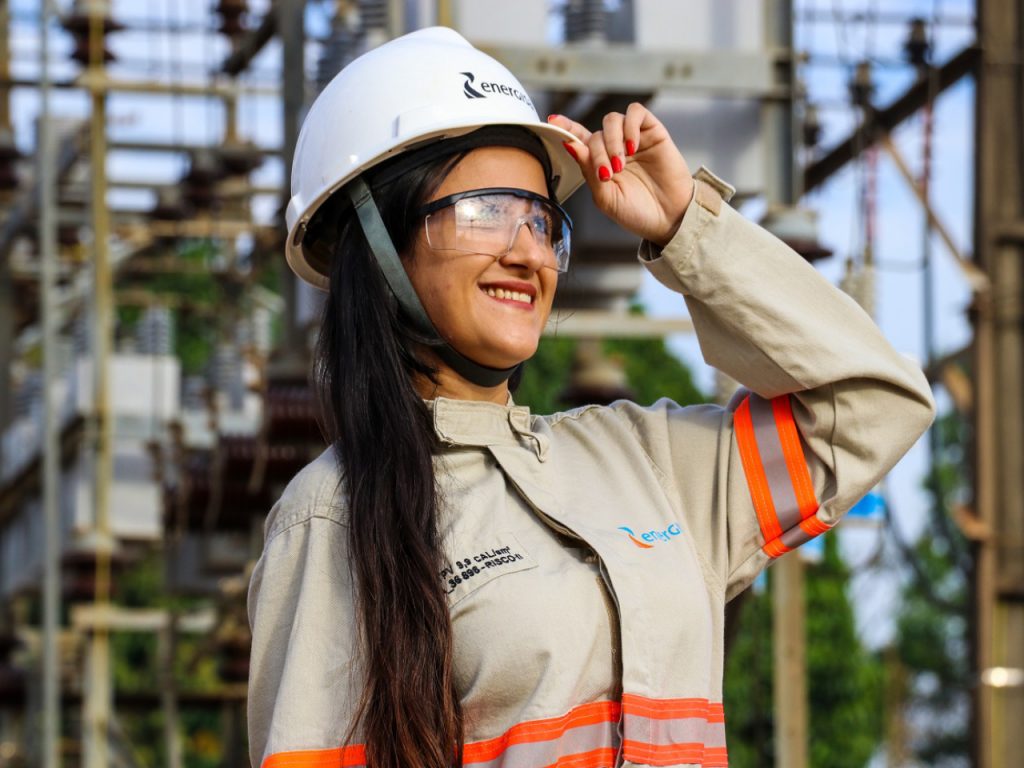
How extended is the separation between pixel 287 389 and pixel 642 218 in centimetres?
604

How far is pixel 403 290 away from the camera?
12.0 feet

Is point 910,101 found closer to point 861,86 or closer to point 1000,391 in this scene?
point 861,86

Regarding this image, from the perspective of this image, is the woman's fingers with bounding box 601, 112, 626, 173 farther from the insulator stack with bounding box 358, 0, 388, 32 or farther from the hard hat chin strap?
the insulator stack with bounding box 358, 0, 388, 32

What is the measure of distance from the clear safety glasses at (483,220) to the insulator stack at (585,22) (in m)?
4.81

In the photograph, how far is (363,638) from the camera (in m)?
3.42

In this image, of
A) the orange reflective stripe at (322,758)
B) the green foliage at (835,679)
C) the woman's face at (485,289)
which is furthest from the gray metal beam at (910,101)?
the green foliage at (835,679)

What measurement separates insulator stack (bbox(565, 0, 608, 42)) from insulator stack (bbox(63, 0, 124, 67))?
442cm

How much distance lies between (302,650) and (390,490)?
0.90 ft

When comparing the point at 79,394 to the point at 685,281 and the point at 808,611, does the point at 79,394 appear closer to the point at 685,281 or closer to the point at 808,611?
the point at 685,281

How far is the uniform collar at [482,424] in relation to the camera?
362 centimetres

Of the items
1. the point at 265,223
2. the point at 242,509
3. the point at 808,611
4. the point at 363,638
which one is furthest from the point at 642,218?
the point at 808,611

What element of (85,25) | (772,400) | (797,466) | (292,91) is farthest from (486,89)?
(85,25)

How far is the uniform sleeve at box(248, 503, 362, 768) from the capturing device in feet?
11.1

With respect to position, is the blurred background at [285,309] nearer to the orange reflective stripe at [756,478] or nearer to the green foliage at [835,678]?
the orange reflective stripe at [756,478]
